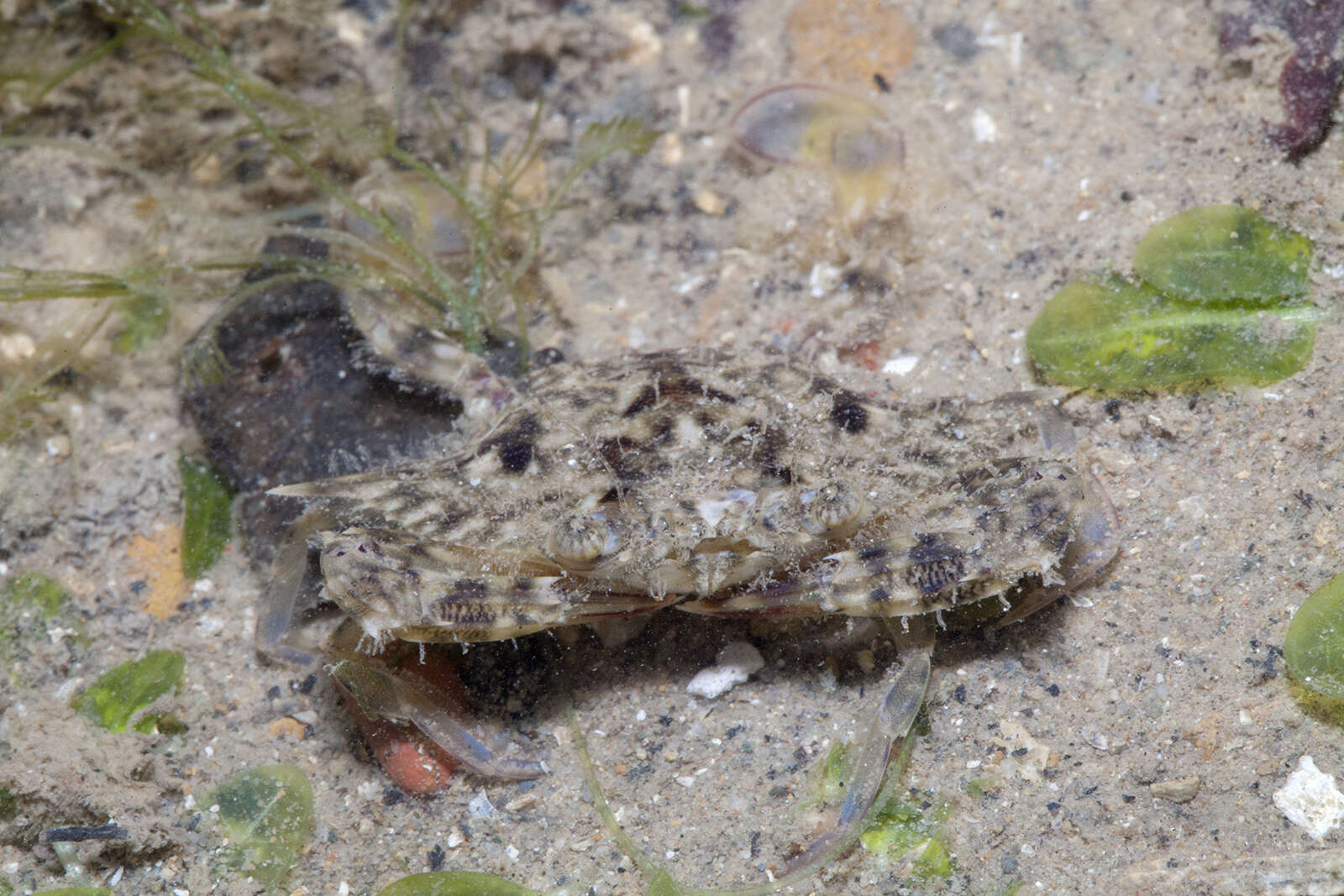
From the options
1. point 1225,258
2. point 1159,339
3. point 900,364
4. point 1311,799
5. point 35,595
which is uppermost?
point 1225,258

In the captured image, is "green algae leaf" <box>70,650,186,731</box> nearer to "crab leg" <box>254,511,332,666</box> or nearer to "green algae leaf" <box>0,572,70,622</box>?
"crab leg" <box>254,511,332,666</box>

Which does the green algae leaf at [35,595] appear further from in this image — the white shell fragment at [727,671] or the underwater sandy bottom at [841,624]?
the white shell fragment at [727,671]

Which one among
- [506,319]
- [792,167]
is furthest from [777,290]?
[506,319]

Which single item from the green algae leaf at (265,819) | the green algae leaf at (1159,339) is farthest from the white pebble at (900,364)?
the green algae leaf at (265,819)

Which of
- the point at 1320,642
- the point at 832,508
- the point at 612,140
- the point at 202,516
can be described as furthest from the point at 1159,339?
the point at 202,516

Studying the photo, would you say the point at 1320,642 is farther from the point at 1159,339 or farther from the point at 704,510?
the point at 704,510
